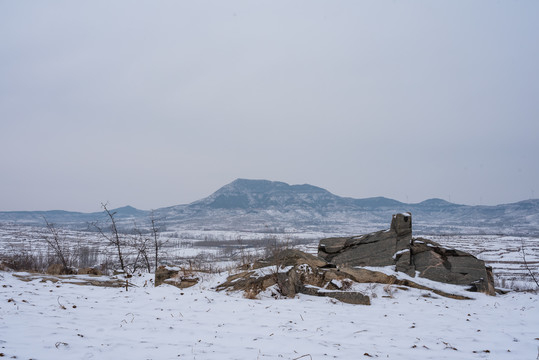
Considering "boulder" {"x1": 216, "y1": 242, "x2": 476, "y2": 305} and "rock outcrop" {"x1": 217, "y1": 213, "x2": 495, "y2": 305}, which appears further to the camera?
"rock outcrop" {"x1": 217, "y1": 213, "x2": 495, "y2": 305}

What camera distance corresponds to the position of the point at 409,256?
40.6ft

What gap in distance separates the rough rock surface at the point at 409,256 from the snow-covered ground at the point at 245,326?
1844 mm

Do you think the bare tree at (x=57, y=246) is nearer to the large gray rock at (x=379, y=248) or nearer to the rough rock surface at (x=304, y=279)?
the rough rock surface at (x=304, y=279)

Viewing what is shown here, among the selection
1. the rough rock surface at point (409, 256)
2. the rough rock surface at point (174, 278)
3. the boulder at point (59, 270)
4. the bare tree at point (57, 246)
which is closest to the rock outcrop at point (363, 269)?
the rough rock surface at point (409, 256)

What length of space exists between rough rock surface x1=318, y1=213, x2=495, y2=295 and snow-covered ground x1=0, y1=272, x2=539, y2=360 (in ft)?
6.05

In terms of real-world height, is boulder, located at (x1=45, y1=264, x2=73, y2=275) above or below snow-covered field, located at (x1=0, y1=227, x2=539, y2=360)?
below

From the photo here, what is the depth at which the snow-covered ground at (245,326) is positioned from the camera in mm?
4754

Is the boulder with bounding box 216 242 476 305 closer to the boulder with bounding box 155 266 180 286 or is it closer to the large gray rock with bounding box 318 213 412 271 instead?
the large gray rock with bounding box 318 213 412 271

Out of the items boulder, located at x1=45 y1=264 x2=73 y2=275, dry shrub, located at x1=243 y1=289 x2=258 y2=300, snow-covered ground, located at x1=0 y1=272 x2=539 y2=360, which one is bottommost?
boulder, located at x1=45 y1=264 x2=73 y2=275

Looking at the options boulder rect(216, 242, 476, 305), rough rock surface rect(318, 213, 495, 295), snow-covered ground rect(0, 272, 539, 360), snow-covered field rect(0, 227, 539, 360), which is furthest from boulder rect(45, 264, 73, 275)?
rough rock surface rect(318, 213, 495, 295)

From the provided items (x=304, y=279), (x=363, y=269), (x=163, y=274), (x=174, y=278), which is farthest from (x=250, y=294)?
(x=363, y=269)

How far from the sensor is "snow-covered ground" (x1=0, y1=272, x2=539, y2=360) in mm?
4754

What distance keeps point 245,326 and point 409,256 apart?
832cm

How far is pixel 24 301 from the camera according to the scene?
23.7 feet
